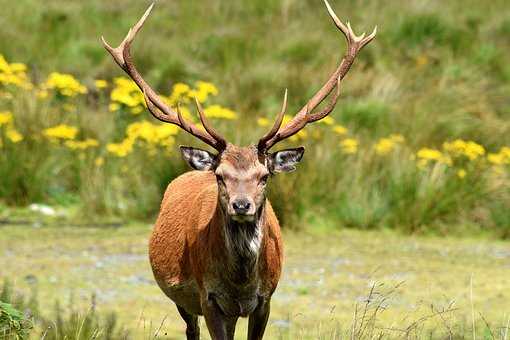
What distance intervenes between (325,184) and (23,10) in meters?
9.68

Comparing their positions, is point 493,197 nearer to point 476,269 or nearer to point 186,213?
point 476,269

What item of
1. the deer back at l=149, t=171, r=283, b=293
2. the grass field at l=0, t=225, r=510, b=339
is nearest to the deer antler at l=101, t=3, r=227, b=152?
the deer back at l=149, t=171, r=283, b=293

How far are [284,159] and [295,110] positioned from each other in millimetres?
8294

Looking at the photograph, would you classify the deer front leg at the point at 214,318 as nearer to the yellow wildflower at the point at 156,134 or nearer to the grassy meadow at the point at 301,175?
the grassy meadow at the point at 301,175

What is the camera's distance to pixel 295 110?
551 inches

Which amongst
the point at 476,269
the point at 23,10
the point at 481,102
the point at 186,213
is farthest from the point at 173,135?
the point at 23,10

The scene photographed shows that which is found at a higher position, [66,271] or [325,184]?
[325,184]

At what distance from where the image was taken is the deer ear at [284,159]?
18.7 feet

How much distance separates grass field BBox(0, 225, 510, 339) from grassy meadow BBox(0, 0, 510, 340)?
0.03m

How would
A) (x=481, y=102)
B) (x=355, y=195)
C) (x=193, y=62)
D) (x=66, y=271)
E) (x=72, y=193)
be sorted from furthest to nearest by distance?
(x=193, y=62) → (x=481, y=102) → (x=72, y=193) → (x=355, y=195) → (x=66, y=271)

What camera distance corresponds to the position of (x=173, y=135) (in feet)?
38.8

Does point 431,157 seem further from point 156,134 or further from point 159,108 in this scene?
point 159,108

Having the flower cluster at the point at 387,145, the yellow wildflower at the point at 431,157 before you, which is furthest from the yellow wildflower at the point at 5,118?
the yellow wildflower at the point at 431,157

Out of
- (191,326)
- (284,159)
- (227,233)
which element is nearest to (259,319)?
(227,233)
